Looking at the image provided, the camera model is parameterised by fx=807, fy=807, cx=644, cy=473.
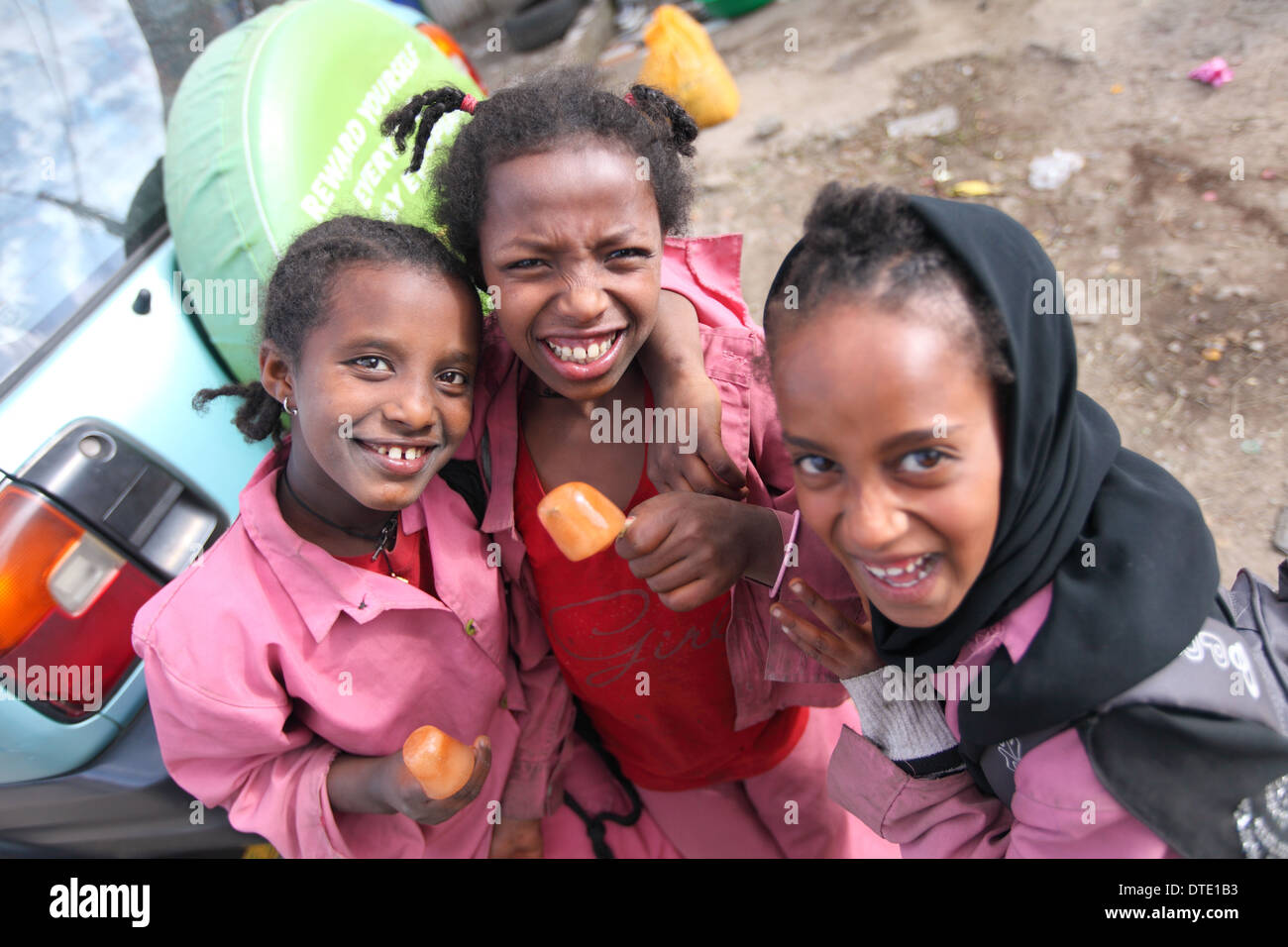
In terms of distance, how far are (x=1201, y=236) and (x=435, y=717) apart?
3.99 metres

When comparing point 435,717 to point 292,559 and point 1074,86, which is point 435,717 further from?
point 1074,86

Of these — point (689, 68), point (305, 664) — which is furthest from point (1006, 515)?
point (689, 68)

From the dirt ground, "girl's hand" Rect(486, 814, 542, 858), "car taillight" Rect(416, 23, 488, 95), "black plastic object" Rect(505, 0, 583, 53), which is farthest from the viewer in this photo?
"black plastic object" Rect(505, 0, 583, 53)

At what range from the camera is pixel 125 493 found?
6.70ft

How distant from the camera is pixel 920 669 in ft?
4.61

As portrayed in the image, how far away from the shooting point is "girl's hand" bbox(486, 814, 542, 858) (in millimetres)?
2162

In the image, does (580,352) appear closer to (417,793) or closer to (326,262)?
(326,262)

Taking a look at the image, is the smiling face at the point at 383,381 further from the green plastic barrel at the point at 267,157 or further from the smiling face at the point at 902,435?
the smiling face at the point at 902,435

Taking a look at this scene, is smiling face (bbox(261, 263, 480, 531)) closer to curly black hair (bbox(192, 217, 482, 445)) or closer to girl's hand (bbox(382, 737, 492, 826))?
A: curly black hair (bbox(192, 217, 482, 445))

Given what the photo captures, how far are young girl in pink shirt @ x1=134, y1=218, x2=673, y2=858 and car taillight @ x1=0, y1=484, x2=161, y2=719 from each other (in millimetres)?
464

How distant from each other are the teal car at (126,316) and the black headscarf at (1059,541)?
1719mm

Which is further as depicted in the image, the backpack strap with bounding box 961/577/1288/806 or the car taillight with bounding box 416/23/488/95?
the car taillight with bounding box 416/23/488/95

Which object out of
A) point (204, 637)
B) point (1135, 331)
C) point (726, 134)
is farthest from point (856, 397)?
point (726, 134)

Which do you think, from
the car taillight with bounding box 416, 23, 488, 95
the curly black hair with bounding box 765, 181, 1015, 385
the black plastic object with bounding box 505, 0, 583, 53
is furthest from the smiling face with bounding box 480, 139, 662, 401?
the black plastic object with bounding box 505, 0, 583, 53
